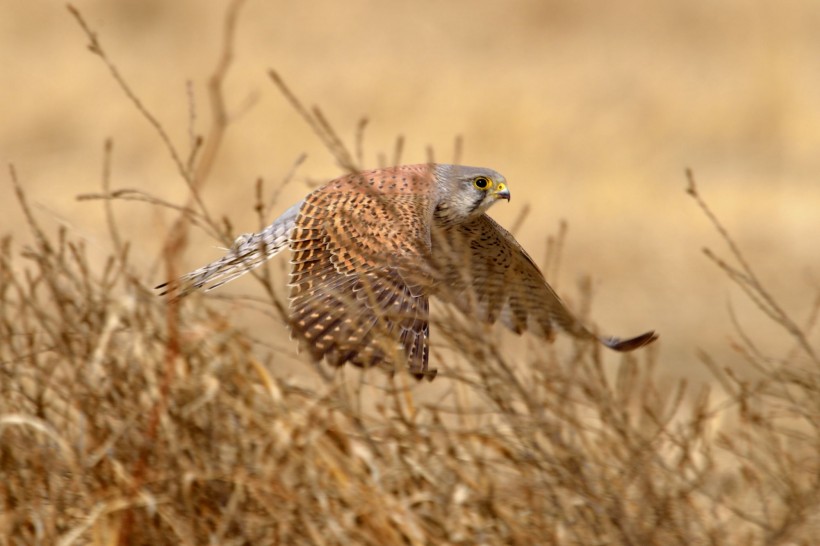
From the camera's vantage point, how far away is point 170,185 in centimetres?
1398

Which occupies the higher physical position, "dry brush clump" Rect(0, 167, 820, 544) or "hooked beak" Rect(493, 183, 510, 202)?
"hooked beak" Rect(493, 183, 510, 202)

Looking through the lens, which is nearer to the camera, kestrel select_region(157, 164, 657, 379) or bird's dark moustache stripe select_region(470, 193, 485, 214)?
kestrel select_region(157, 164, 657, 379)

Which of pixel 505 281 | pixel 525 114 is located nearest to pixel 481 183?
pixel 505 281

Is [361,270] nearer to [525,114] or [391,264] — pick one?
[391,264]

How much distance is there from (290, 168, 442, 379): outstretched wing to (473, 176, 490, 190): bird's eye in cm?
32

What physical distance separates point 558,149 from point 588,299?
11.3 metres

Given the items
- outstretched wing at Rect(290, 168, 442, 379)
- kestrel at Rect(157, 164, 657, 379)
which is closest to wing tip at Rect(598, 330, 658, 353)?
kestrel at Rect(157, 164, 657, 379)

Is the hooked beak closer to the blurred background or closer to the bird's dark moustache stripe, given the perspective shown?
the bird's dark moustache stripe

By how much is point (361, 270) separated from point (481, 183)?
3.83ft

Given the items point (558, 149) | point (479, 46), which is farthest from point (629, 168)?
point (479, 46)

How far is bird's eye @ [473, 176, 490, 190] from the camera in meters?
5.50

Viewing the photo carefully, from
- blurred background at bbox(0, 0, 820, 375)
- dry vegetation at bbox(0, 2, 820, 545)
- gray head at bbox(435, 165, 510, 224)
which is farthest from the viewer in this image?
blurred background at bbox(0, 0, 820, 375)

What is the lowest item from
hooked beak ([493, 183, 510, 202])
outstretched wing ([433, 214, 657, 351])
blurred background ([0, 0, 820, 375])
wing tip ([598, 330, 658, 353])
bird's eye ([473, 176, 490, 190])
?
wing tip ([598, 330, 658, 353])

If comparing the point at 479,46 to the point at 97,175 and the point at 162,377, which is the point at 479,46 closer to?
the point at 97,175
